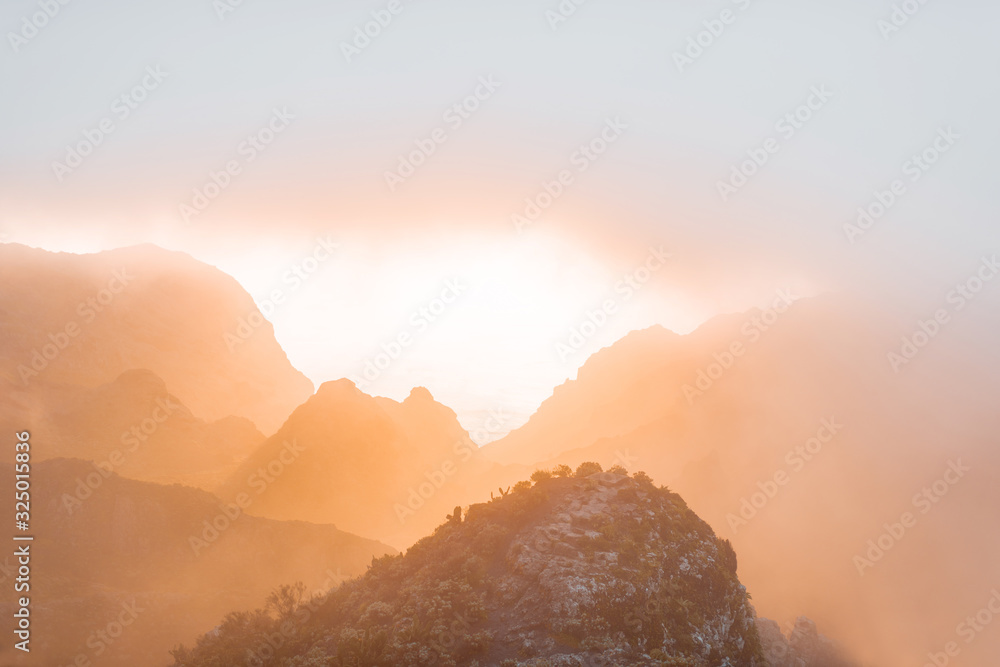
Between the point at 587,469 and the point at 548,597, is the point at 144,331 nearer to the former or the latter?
the point at 587,469

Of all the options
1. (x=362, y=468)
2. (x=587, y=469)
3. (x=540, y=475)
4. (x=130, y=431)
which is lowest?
(x=587, y=469)

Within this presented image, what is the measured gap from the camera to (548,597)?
22344mm

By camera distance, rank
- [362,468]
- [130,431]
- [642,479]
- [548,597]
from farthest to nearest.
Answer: [362,468] < [130,431] < [642,479] < [548,597]

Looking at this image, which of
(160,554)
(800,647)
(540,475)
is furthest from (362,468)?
(540,475)

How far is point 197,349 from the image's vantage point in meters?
155

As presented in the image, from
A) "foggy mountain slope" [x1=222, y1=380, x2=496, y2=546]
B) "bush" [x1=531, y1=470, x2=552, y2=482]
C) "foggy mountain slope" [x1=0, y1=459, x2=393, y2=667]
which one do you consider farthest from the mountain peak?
"bush" [x1=531, y1=470, x2=552, y2=482]

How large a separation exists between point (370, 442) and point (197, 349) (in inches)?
2899

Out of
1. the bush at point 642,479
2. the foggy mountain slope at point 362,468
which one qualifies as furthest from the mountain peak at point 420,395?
the bush at point 642,479

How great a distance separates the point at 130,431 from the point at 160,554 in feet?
142

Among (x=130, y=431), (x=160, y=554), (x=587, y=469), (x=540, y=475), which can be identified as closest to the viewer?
(x=540, y=475)

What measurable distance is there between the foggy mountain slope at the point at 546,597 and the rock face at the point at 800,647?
24597mm

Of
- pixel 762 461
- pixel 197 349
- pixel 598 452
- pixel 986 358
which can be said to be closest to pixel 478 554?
pixel 598 452

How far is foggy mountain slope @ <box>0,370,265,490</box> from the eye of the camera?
3361 inches

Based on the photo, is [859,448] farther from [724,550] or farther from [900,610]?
[724,550]
